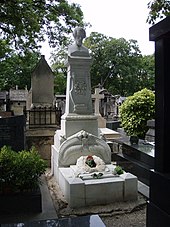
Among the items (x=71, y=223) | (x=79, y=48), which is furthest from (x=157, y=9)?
(x=71, y=223)

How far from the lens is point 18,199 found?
12.7ft

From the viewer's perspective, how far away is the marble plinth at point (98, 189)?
172 inches

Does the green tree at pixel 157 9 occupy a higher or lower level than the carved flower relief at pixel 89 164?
higher

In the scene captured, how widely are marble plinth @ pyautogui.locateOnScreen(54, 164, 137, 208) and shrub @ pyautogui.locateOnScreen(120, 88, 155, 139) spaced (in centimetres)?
546

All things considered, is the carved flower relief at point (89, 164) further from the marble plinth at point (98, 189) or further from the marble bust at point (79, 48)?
the marble bust at point (79, 48)

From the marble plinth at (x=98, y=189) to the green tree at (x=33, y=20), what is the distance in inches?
287

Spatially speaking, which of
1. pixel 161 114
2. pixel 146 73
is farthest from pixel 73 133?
pixel 146 73

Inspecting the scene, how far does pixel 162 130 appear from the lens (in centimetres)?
200

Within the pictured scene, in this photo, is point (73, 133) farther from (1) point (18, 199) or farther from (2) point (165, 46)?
(2) point (165, 46)

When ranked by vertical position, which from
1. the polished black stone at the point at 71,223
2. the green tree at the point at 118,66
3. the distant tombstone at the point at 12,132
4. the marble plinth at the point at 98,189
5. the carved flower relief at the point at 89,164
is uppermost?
the green tree at the point at 118,66

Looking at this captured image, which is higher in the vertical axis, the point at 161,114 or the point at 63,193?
the point at 161,114

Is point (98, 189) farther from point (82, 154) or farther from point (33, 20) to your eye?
point (33, 20)

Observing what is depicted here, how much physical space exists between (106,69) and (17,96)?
20059 mm

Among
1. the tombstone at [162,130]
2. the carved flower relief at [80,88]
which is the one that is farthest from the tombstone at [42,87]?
the tombstone at [162,130]
